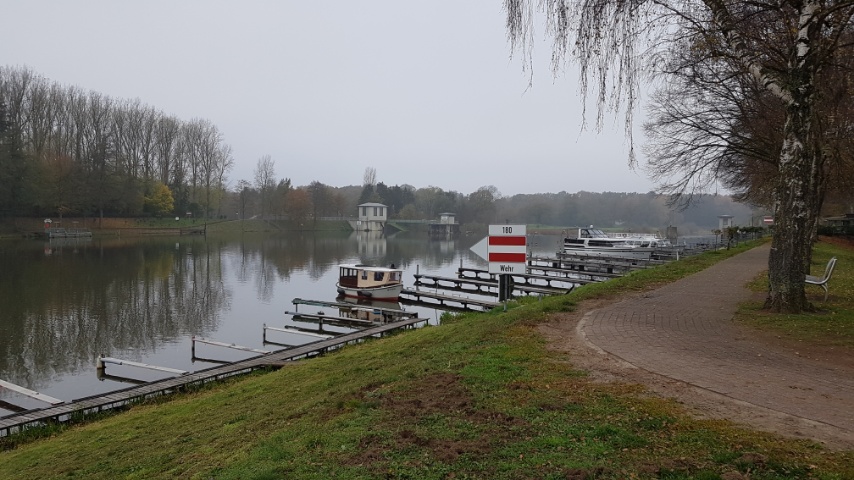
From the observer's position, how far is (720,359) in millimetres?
6695

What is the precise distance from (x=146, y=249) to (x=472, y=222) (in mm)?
74828

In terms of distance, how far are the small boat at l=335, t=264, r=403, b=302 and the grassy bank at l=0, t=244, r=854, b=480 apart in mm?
19679

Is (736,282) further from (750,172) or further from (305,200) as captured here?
(305,200)

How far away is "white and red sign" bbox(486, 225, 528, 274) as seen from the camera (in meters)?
10.3

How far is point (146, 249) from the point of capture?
5484 cm

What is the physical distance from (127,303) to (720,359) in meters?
25.5

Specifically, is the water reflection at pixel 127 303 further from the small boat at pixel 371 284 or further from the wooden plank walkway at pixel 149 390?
the wooden plank walkway at pixel 149 390

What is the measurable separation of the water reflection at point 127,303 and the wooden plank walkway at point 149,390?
8.55 feet

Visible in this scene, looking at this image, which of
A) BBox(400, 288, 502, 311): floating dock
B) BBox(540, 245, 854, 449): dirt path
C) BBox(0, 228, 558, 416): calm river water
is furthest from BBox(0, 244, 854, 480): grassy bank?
BBox(400, 288, 502, 311): floating dock

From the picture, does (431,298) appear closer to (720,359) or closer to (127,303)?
(127,303)

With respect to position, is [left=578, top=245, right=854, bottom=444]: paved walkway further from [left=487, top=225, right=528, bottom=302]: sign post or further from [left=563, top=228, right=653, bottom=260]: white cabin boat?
[left=563, top=228, right=653, bottom=260]: white cabin boat

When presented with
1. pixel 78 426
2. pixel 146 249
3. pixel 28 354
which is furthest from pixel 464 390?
pixel 146 249

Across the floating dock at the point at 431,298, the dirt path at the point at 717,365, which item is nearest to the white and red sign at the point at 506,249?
the dirt path at the point at 717,365

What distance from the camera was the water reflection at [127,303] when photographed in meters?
16.8
